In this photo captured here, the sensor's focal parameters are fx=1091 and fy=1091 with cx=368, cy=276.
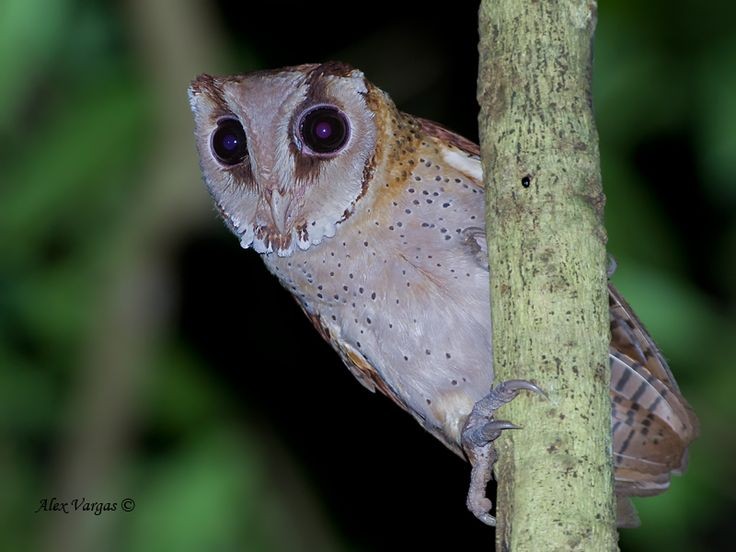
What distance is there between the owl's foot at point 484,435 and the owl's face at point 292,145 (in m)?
0.79

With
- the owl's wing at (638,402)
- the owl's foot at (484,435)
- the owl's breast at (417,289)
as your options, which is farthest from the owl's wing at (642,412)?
the owl's foot at (484,435)

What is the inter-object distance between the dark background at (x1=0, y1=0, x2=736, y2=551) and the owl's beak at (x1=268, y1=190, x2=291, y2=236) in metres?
1.43

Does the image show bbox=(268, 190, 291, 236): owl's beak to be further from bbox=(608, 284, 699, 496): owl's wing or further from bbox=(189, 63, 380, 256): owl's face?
bbox=(608, 284, 699, 496): owl's wing

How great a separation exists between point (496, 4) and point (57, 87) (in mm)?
3461

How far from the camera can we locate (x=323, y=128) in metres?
3.05

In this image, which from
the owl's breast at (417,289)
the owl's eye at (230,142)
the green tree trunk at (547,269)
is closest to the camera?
the green tree trunk at (547,269)

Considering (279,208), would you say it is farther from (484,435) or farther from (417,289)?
(484,435)

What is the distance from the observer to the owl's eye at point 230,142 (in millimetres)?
3133

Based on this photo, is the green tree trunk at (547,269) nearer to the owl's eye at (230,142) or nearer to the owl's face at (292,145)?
the owl's face at (292,145)

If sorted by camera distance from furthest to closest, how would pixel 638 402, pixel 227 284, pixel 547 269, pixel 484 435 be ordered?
pixel 227 284 → pixel 638 402 → pixel 484 435 → pixel 547 269

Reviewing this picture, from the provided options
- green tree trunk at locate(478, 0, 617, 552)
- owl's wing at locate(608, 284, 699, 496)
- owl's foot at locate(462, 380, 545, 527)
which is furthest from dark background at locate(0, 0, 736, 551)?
green tree trunk at locate(478, 0, 617, 552)

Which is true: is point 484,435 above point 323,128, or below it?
below

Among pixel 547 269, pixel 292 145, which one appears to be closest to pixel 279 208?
pixel 292 145

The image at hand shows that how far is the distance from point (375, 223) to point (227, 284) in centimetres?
304
